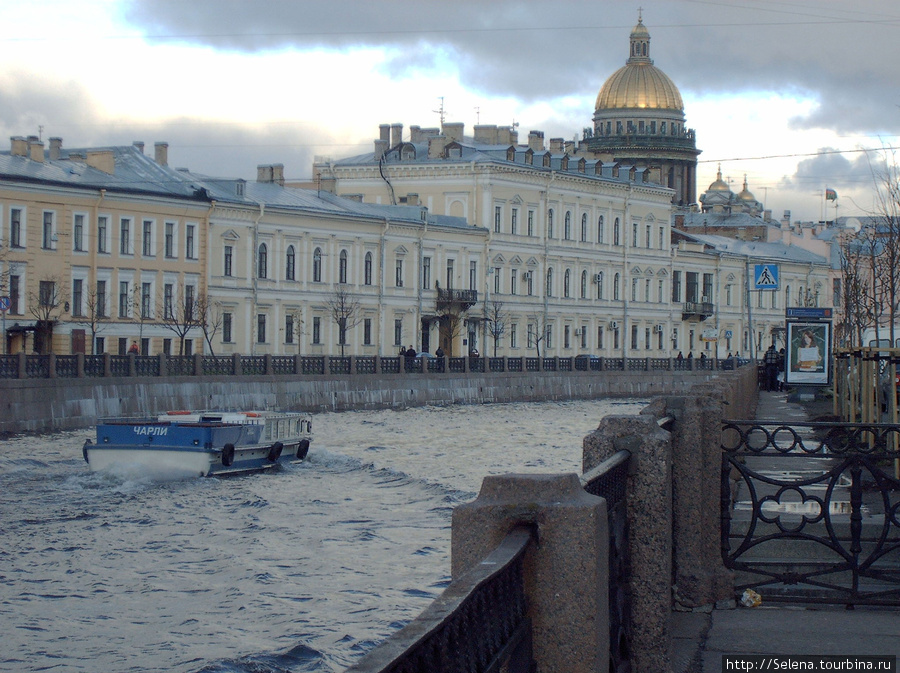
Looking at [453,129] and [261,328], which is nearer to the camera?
[261,328]

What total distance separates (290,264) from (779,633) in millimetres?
41690

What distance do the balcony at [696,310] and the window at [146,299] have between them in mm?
32021

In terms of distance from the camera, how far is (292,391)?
37.9 meters

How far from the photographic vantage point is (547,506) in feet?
12.8

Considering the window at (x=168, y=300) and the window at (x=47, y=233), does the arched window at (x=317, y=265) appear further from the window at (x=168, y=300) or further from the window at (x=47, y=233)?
the window at (x=47, y=233)

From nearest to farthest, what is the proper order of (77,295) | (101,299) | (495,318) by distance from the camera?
(77,295) → (101,299) → (495,318)

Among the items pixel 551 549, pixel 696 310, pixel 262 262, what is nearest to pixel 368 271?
pixel 262 262

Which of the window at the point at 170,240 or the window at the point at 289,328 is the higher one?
the window at the point at 170,240

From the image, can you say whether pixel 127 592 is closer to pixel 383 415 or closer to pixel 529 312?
pixel 383 415

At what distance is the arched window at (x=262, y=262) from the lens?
46.1 m

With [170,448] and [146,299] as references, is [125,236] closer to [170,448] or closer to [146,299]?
[146,299]

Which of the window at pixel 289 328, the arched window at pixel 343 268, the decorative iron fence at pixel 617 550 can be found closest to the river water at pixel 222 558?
the decorative iron fence at pixel 617 550

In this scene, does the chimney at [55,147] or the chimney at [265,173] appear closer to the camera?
the chimney at [55,147]

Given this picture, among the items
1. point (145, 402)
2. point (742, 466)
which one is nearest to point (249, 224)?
point (145, 402)
